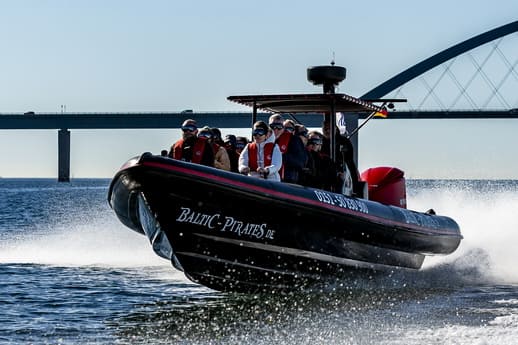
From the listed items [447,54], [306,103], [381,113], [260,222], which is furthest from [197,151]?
[447,54]

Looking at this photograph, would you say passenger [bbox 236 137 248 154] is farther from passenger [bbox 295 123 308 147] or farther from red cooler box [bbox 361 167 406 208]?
red cooler box [bbox 361 167 406 208]

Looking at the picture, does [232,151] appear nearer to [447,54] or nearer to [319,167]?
[319,167]

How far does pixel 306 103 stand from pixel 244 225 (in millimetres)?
2481

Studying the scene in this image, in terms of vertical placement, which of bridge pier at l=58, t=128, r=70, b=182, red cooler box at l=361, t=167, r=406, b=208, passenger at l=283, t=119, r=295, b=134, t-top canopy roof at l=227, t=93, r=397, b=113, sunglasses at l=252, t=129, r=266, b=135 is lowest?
bridge pier at l=58, t=128, r=70, b=182

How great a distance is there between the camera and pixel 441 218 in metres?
12.9

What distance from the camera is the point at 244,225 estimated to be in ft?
31.2

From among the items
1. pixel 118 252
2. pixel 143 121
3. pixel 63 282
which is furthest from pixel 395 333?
pixel 143 121

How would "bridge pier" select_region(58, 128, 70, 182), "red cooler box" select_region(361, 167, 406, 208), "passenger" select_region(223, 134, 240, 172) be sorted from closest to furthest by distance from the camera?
"passenger" select_region(223, 134, 240, 172)
"red cooler box" select_region(361, 167, 406, 208)
"bridge pier" select_region(58, 128, 70, 182)

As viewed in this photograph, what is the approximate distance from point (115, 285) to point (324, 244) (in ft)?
10.7

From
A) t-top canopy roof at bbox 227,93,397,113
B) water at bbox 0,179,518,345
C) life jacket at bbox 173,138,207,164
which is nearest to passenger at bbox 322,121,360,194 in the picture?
t-top canopy roof at bbox 227,93,397,113

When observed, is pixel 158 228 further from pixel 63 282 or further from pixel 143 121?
pixel 143 121

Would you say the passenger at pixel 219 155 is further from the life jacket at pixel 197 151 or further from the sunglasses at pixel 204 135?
the life jacket at pixel 197 151

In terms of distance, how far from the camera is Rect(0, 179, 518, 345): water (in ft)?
27.1

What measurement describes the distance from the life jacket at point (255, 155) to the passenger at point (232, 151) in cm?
108
